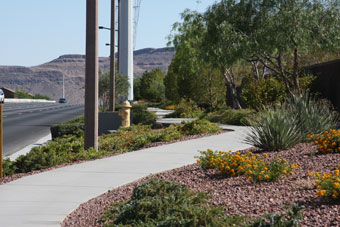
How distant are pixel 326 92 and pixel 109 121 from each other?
9.93 metres

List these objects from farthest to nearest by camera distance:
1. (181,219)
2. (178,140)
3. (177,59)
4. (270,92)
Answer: (177,59) → (270,92) → (178,140) → (181,219)

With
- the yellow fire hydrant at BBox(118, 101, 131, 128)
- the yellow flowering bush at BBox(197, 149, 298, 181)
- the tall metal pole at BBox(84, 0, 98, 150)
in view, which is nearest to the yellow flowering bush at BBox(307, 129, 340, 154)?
the yellow flowering bush at BBox(197, 149, 298, 181)

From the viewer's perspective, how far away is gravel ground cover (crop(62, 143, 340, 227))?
5.70 m

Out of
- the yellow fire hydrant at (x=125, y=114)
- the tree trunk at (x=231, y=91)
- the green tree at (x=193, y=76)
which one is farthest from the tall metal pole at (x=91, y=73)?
the green tree at (x=193, y=76)

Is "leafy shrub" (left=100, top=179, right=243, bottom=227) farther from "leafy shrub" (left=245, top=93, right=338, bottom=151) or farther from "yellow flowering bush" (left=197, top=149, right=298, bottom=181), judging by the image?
"leafy shrub" (left=245, top=93, right=338, bottom=151)

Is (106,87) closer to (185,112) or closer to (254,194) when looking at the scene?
(185,112)

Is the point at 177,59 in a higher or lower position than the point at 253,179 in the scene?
higher

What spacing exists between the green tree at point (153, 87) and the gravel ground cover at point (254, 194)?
6896 centimetres

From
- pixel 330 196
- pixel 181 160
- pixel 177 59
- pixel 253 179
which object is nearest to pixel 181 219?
pixel 330 196

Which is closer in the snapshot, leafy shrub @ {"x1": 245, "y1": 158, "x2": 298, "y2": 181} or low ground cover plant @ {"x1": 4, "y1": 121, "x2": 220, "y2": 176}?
leafy shrub @ {"x1": 245, "y1": 158, "x2": 298, "y2": 181}

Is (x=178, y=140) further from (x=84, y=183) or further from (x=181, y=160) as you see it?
(x=84, y=183)

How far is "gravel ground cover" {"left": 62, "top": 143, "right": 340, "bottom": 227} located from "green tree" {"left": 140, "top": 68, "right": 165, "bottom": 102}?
69.0m

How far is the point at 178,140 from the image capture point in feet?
50.4

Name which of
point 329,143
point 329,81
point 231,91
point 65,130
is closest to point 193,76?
point 231,91
